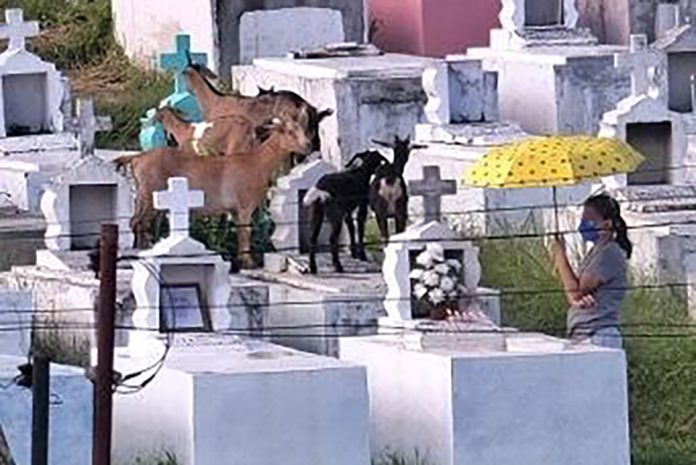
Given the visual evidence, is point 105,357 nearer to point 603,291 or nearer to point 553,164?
point 603,291

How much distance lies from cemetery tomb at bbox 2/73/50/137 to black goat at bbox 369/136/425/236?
3773 millimetres

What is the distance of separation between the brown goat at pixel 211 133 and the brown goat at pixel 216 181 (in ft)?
2.88

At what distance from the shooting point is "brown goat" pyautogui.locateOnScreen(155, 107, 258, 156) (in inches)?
797

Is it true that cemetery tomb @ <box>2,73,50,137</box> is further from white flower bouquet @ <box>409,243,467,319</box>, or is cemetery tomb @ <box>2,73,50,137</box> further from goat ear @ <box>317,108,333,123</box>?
white flower bouquet @ <box>409,243,467,319</box>

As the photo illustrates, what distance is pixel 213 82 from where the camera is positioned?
23.2 metres

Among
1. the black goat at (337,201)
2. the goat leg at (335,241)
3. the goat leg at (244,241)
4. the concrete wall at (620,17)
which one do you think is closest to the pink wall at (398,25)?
the concrete wall at (620,17)

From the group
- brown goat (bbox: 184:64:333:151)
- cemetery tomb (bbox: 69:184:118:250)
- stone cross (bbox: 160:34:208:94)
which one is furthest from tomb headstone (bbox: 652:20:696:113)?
cemetery tomb (bbox: 69:184:118:250)

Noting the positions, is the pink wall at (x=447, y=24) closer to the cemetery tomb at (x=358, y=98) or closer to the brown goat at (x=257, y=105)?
the cemetery tomb at (x=358, y=98)

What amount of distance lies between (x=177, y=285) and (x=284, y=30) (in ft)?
26.3

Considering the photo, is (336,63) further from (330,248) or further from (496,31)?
(330,248)

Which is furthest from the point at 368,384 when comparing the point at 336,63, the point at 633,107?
the point at 336,63

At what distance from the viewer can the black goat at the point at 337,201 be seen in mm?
18656

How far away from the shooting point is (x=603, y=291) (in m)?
17.4

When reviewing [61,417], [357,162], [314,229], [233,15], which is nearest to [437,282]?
[314,229]
